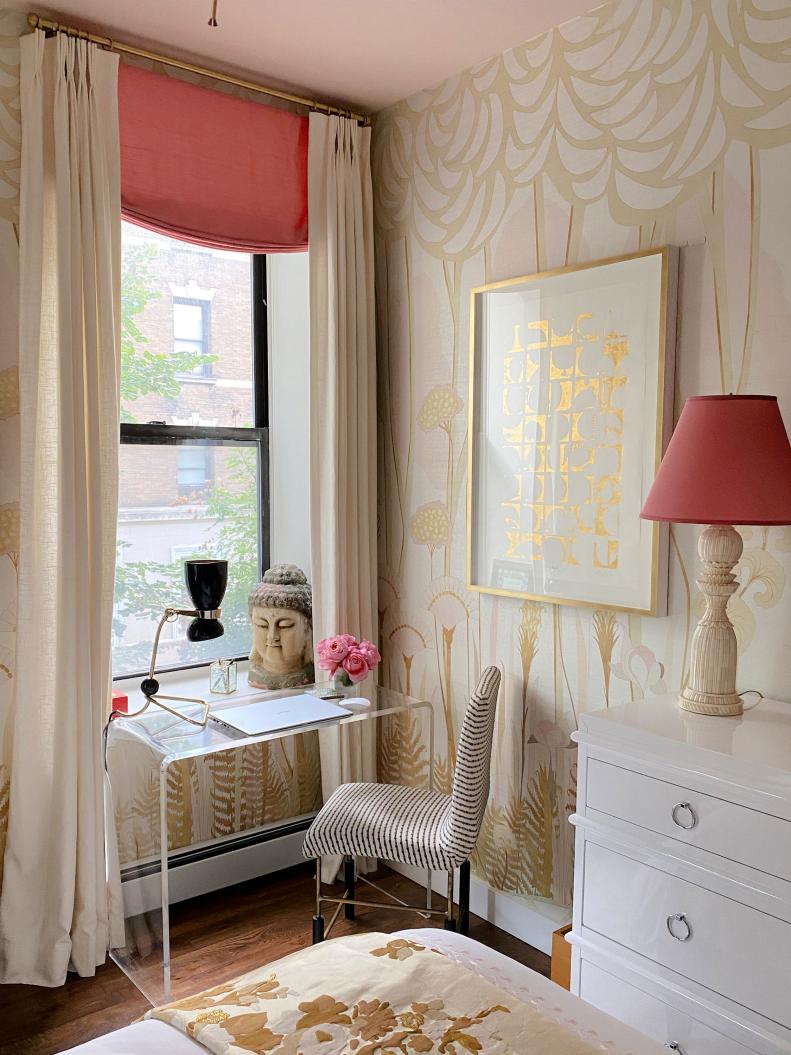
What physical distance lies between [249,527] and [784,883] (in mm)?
2314

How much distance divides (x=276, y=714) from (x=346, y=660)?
1.06ft

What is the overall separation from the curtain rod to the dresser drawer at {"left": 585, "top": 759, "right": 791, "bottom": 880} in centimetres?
235

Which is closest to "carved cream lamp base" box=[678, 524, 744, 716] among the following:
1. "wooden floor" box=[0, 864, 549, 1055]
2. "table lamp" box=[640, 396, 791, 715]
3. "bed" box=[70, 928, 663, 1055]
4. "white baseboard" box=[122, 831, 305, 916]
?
"table lamp" box=[640, 396, 791, 715]

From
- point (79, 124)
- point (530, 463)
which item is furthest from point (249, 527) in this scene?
point (79, 124)

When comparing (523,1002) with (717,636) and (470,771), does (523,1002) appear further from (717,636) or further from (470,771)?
(470,771)

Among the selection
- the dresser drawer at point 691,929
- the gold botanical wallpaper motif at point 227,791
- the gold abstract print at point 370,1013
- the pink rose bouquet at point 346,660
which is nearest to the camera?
the gold abstract print at point 370,1013

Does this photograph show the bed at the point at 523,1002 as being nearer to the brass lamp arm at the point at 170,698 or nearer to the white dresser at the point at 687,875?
the white dresser at the point at 687,875

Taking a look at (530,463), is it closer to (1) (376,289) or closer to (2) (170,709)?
(1) (376,289)

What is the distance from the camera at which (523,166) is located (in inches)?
106

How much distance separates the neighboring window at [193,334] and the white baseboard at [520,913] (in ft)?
6.77

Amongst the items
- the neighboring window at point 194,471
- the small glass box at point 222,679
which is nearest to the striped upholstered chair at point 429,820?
the small glass box at point 222,679

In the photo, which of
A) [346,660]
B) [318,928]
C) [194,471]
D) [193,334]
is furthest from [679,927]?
[193,334]

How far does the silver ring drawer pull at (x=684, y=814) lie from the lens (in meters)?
1.81

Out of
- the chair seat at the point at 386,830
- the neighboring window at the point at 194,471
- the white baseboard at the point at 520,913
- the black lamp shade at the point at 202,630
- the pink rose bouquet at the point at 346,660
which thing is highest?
the neighboring window at the point at 194,471
